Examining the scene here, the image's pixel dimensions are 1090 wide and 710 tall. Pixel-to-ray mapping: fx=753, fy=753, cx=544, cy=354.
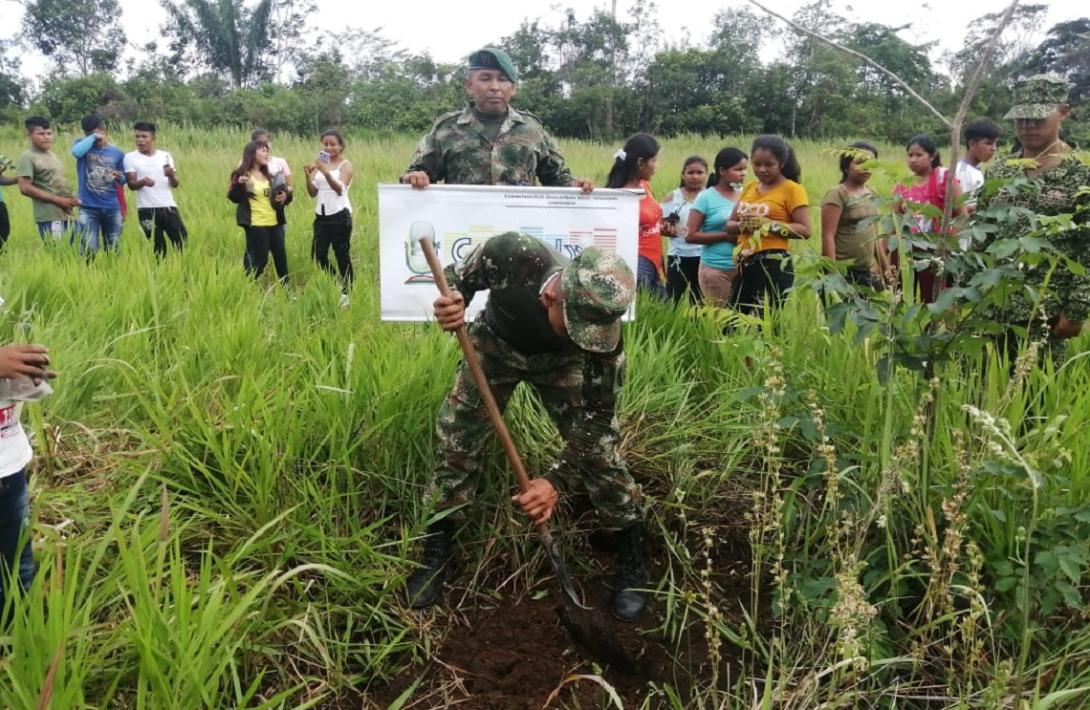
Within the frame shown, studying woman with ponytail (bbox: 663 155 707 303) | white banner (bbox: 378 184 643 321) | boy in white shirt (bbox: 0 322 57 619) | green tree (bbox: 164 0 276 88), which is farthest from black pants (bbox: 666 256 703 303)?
green tree (bbox: 164 0 276 88)

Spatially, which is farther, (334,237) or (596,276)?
(334,237)

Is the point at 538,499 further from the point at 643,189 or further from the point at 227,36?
the point at 227,36

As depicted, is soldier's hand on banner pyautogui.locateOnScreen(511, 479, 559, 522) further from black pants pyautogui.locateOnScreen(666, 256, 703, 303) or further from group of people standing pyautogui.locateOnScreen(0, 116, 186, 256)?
group of people standing pyautogui.locateOnScreen(0, 116, 186, 256)

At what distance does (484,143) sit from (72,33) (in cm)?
4279

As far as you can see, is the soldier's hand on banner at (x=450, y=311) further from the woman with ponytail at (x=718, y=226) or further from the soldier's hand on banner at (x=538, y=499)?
the woman with ponytail at (x=718, y=226)

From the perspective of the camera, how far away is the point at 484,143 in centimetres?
371

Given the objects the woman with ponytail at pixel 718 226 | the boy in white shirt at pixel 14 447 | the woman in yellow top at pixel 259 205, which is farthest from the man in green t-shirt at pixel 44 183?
the boy in white shirt at pixel 14 447

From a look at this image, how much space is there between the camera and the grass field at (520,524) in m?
1.72

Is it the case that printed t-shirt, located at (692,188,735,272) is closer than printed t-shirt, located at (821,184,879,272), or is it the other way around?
printed t-shirt, located at (821,184,879,272)

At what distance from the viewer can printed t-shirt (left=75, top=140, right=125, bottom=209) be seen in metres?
6.50

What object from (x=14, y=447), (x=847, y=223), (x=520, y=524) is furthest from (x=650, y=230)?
(x=14, y=447)

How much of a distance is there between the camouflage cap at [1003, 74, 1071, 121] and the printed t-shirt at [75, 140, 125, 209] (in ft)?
22.0

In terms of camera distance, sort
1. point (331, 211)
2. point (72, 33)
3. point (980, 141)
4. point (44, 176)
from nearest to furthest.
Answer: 1. point (980, 141)
2. point (331, 211)
3. point (44, 176)
4. point (72, 33)

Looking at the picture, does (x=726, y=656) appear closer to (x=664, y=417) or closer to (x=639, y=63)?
(x=664, y=417)
